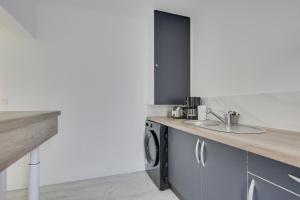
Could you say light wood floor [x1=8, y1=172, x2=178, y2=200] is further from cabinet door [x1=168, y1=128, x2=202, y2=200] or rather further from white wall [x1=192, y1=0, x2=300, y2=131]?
white wall [x1=192, y1=0, x2=300, y2=131]

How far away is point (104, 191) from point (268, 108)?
6.55ft

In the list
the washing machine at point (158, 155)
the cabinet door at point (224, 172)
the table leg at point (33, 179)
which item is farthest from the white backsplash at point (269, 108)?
the table leg at point (33, 179)

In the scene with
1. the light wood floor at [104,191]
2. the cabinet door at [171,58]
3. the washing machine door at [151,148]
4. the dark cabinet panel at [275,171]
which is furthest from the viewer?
the cabinet door at [171,58]

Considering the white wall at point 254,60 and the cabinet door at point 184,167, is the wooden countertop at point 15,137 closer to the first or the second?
the cabinet door at point 184,167

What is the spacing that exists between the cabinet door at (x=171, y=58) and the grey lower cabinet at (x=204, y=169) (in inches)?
30.6

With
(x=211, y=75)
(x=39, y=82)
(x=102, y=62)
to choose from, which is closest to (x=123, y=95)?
(x=102, y=62)

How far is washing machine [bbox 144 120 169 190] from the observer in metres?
2.04

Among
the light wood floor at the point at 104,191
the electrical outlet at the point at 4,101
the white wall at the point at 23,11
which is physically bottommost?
the light wood floor at the point at 104,191

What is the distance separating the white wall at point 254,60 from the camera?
127cm

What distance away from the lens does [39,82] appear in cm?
216

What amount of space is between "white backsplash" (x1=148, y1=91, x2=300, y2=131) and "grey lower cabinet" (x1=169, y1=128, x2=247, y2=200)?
58 cm

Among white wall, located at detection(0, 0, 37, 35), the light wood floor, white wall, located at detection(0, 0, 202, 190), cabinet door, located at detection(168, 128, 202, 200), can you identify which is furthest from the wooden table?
cabinet door, located at detection(168, 128, 202, 200)

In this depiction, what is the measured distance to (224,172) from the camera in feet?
3.74

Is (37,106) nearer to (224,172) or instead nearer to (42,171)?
(42,171)
